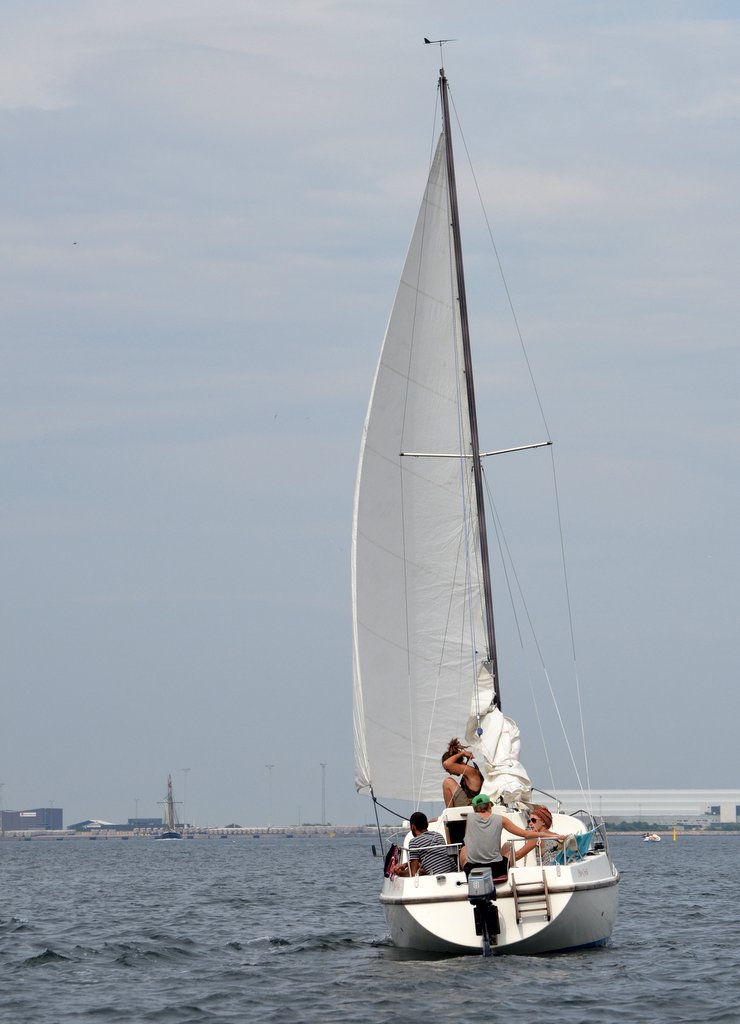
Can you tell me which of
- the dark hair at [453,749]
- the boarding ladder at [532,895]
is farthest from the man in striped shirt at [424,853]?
the dark hair at [453,749]

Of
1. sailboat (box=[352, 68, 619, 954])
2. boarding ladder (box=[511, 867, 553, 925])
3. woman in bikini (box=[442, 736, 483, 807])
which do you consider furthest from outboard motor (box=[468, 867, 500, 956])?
sailboat (box=[352, 68, 619, 954])

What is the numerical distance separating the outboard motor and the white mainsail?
6.03m

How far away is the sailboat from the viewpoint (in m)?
26.0

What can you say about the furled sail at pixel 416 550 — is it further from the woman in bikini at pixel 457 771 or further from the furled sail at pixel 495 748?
the woman in bikini at pixel 457 771

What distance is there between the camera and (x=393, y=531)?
86.7 ft

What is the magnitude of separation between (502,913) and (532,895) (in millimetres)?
441

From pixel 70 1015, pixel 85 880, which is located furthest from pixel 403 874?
pixel 85 880

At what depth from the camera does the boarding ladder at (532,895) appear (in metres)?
19.9

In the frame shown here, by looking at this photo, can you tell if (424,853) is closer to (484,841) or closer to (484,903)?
(484,841)

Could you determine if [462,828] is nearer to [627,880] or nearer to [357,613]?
[357,613]

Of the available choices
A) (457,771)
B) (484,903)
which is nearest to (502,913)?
(484,903)

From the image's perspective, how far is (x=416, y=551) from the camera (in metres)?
26.5

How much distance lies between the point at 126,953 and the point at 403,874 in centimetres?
571

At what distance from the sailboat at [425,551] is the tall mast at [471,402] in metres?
0.02
